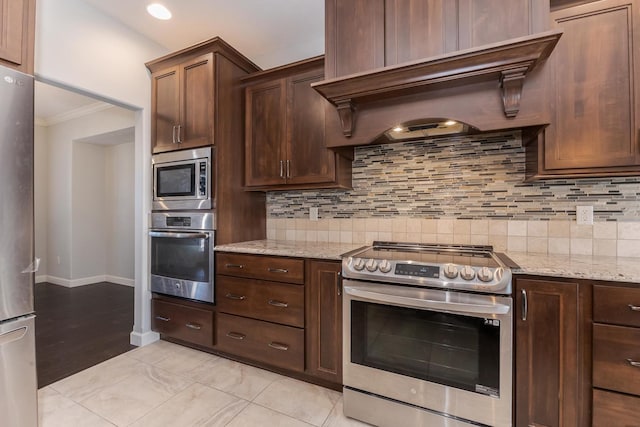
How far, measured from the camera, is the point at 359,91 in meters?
1.84

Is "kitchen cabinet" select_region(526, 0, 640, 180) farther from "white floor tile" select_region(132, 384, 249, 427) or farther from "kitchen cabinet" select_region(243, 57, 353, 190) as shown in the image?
"white floor tile" select_region(132, 384, 249, 427)

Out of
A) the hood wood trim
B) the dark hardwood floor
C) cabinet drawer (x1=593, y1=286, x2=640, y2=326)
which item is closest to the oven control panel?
cabinet drawer (x1=593, y1=286, x2=640, y2=326)

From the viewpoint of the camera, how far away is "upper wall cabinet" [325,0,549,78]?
1563 mm

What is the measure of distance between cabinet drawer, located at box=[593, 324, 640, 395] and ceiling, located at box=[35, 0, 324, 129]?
2.74 metres

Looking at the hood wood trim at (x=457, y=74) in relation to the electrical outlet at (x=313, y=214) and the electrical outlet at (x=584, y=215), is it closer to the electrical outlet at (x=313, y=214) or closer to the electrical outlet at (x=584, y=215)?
the electrical outlet at (x=584, y=215)

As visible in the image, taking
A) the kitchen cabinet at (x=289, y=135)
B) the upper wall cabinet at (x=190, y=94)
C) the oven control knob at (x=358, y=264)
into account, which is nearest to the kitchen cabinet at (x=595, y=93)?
the oven control knob at (x=358, y=264)

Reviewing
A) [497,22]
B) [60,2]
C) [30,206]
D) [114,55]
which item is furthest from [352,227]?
[60,2]

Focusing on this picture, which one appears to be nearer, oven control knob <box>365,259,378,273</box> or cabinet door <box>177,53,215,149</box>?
oven control knob <box>365,259,378,273</box>

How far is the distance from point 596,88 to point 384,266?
151 cm

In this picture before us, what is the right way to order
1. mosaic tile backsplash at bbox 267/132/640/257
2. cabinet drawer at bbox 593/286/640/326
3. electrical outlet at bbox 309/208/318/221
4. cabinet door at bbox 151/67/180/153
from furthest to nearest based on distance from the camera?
1. electrical outlet at bbox 309/208/318/221
2. cabinet door at bbox 151/67/180/153
3. mosaic tile backsplash at bbox 267/132/640/257
4. cabinet drawer at bbox 593/286/640/326

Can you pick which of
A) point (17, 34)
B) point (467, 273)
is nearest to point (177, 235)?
point (17, 34)

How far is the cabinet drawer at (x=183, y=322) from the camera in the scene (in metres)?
2.36

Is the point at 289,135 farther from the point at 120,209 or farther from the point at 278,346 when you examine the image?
the point at 120,209

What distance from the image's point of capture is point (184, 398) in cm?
186
